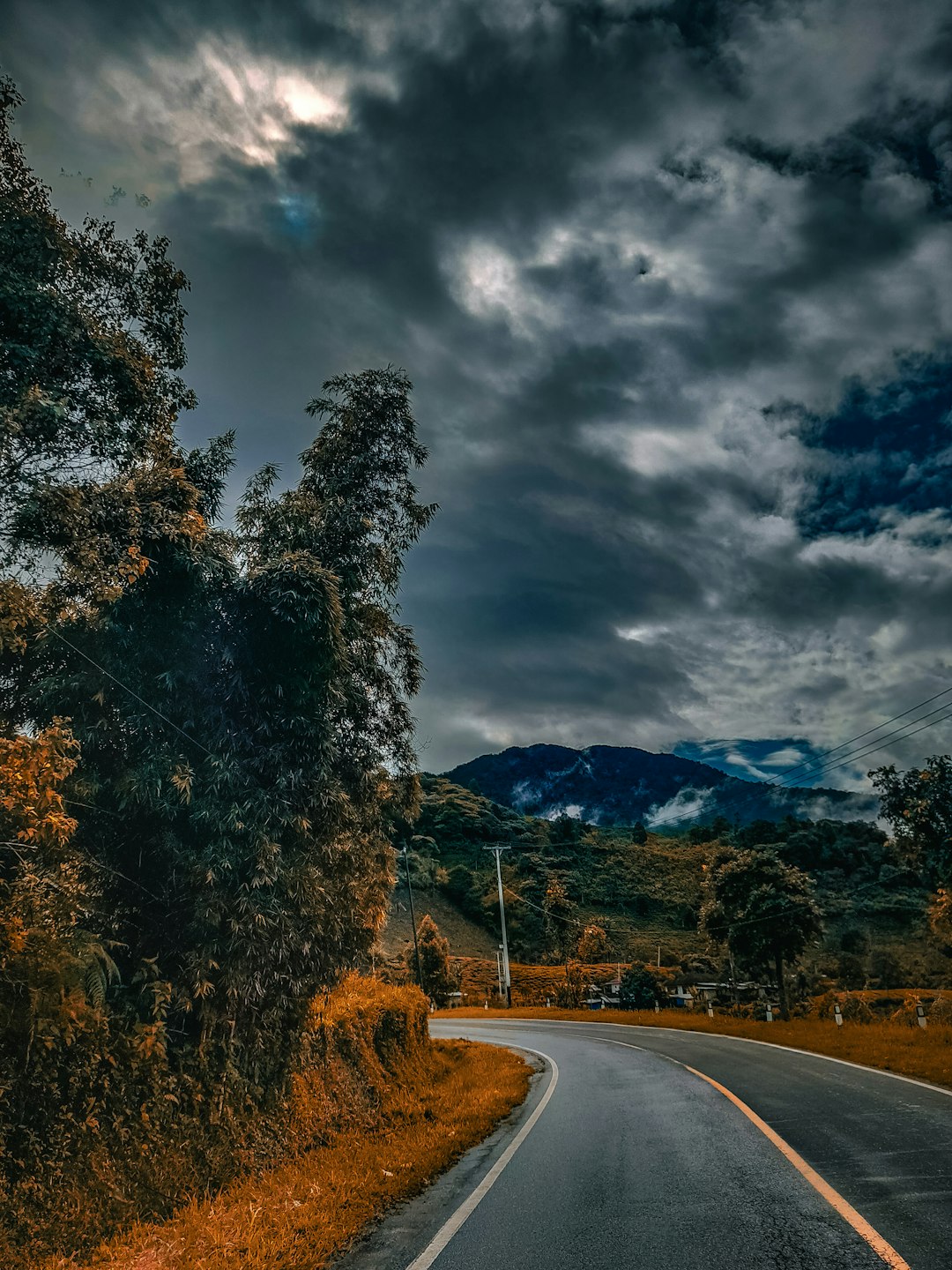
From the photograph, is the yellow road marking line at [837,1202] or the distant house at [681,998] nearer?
the yellow road marking line at [837,1202]

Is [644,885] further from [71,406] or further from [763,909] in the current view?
[71,406]

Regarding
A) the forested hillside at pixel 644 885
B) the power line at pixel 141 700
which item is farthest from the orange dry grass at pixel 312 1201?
the forested hillside at pixel 644 885

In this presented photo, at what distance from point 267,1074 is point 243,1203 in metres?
2.16

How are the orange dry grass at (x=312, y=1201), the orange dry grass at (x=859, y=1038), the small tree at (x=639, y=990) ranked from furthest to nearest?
1. the small tree at (x=639, y=990)
2. the orange dry grass at (x=859, y=1038)
3. the orange dry grass at (x=312, y=1201)

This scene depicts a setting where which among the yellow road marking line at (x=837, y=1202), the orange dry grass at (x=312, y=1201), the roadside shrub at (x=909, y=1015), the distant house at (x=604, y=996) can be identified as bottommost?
the distant house at (x=604, y=996)

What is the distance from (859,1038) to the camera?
20.4 metres

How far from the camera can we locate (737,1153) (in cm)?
785

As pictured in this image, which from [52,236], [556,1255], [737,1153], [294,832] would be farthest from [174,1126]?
[52,236]

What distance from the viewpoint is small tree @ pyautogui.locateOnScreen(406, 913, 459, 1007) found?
180 feet

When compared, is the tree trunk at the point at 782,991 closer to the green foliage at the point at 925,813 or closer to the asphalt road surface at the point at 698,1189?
the green foliage at the point at 925,813

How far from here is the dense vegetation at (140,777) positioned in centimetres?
597

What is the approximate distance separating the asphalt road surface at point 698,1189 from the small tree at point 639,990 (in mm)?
38964

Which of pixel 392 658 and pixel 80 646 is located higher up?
pixel 392 658

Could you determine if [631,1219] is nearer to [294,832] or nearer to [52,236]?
[294,832]
